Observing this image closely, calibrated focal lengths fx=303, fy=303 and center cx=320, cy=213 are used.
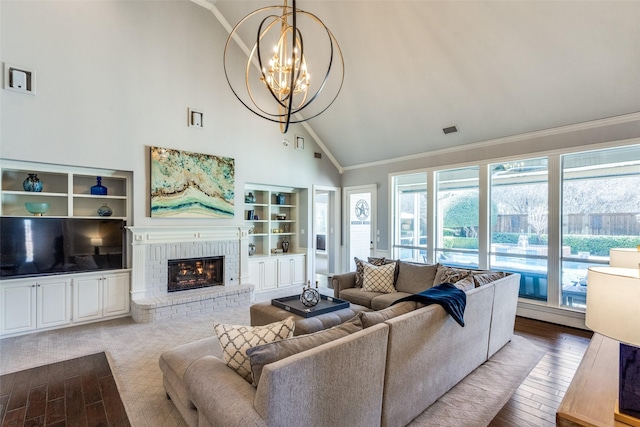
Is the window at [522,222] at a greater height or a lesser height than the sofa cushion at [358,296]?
greater

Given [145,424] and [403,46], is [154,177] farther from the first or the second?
[403,46]

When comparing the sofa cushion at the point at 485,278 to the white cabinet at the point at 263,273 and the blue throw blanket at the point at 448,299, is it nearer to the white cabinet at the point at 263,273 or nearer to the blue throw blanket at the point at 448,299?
the blue throw blanket at the point at 448,299

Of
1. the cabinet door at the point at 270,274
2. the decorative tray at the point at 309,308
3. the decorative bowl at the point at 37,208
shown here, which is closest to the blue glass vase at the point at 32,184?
the decorative bowl at the point at 37,208

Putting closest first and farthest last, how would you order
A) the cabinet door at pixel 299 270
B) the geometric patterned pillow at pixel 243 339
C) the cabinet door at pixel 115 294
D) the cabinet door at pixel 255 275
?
the geometric patterned pillow at pixel 243 339 < the cabinet door at pixel 115 294 < the cabinet door at pixel 255 275 < the cabinet door at pixel 299 270

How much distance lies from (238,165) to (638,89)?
580cm

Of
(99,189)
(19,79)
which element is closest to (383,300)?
(99,189)

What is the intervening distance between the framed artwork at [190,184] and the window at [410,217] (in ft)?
11.5

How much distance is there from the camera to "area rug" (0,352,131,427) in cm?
231

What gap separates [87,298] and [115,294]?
1.09 ft

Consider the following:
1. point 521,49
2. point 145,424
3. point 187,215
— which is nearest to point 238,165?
point 187,215

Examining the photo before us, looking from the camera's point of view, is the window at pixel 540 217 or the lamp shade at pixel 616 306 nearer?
the lamp shade at pixel 616 306

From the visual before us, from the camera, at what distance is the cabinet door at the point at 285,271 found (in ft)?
21.3

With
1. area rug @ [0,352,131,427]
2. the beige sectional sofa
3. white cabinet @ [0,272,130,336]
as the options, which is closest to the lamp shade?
the beige sectional sofa

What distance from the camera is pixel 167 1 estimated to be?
4.92 metres
